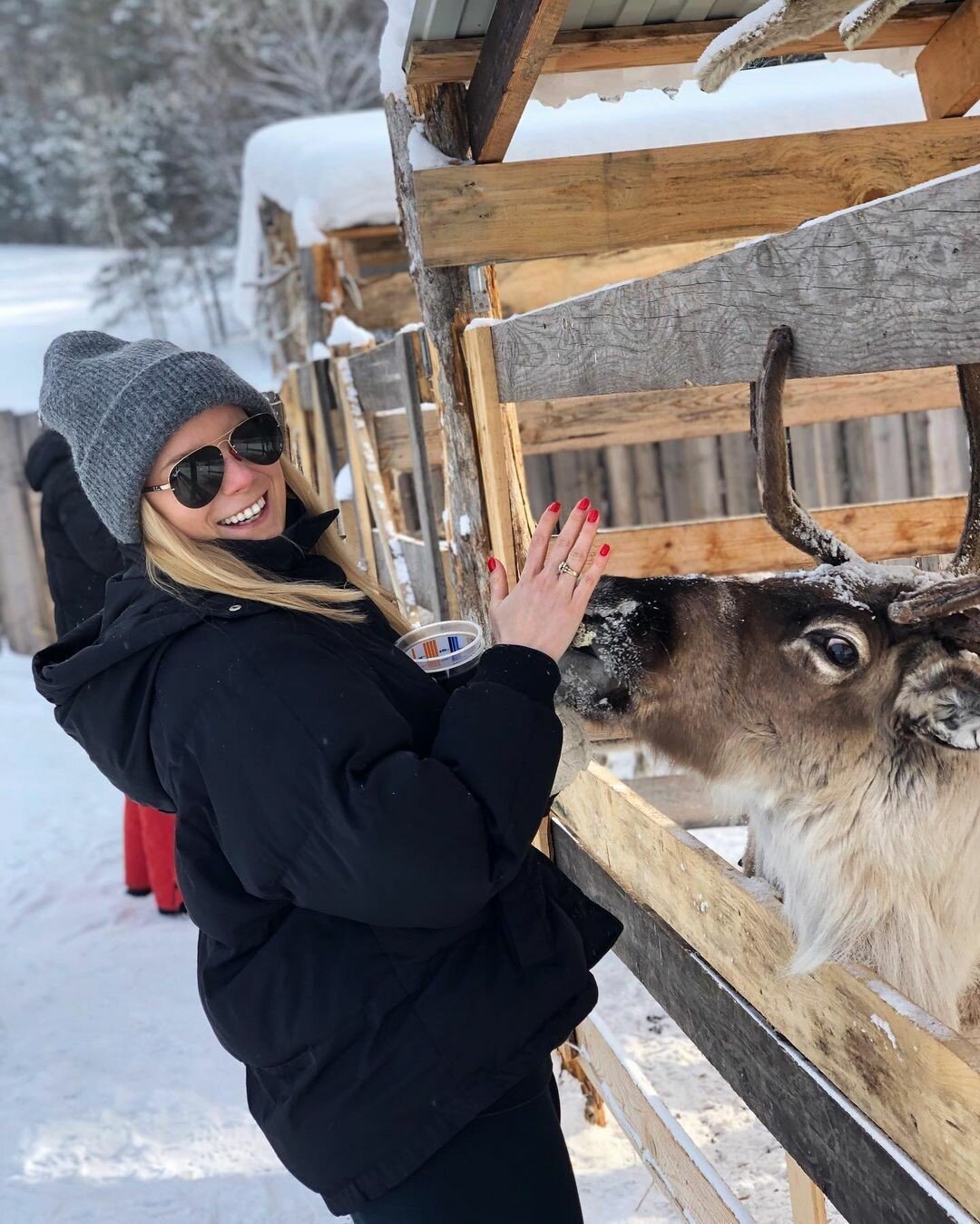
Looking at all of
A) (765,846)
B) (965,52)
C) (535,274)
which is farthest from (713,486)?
(765,846)

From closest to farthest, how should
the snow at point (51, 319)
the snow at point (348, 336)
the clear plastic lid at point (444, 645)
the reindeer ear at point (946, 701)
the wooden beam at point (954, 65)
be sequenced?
the reindeer ear at point (946, 701) < the clear plastic lid at point (444, 645) < the wooden beam at point (954, 65) < the snow at point (348, 336) < the snow at point (51, 319)

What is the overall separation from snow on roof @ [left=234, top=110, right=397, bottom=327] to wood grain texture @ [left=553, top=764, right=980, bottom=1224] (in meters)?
5.06

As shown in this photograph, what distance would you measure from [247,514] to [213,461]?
11 centimetres

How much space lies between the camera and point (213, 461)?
1745 millimetres

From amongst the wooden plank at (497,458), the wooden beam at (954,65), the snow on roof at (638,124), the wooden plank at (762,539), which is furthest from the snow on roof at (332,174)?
the wooden plank at (497,458)

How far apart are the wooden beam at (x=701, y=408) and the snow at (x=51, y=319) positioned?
17.6 metres

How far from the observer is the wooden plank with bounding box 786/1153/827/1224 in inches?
80.4

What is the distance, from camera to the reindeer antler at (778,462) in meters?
1.65

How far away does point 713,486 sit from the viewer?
30.4 feet

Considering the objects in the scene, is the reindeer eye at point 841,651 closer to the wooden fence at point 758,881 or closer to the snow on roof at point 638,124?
the wooden fence at point 758,881

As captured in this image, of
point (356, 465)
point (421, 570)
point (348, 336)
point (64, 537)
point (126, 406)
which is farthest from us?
point (348, 336)

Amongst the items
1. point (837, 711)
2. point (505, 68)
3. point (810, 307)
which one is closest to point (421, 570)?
point (505, 68)

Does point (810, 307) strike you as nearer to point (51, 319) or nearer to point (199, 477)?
point (199, 477)

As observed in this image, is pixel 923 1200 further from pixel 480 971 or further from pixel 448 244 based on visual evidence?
pixel 448 244
